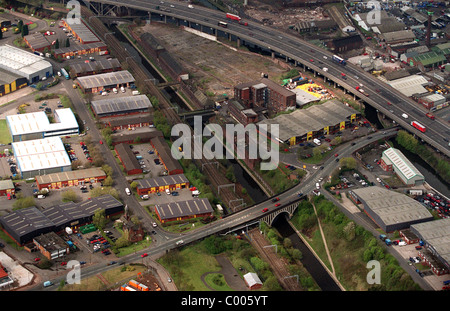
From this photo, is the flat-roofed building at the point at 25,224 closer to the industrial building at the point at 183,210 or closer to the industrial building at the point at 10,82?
the industrial building at the point at 183,210

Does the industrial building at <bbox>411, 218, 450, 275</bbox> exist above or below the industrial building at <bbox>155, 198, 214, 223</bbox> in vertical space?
above

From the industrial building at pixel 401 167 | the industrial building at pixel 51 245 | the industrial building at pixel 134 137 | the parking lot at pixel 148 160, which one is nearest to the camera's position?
the industrial building at pixel 51 245

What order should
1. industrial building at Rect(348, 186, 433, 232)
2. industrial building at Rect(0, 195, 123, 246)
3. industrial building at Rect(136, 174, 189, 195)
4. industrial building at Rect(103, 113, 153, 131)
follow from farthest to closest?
industrial building at Rect(103, 113, 153, 131)
industrial building at Rect(136, 174, 189, 195)
industrial building at Rect(348, 186, 433, 232)
industrial building at Rect(0, 195, 123, 246)

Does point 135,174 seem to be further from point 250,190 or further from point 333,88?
point 333,88

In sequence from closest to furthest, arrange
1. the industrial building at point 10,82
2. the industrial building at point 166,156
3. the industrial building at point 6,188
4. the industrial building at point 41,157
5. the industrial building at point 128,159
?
1. the industrial building at point 6,188
2. the industrial building at point 41,157
3. the industrial building at point 128,159
4. the industrial building at point 166,156
5. the industrial building at point 10,82

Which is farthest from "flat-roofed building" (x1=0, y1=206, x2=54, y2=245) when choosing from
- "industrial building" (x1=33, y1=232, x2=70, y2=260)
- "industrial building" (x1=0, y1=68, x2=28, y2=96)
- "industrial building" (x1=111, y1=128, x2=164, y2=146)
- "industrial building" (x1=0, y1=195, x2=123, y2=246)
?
"industrial building" (x1=0, y1=68, x2=28, y2=96)

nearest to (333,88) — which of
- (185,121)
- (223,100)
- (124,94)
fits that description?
(223,100)

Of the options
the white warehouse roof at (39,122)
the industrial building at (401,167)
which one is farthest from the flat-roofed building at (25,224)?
the industrial building at (401,167)

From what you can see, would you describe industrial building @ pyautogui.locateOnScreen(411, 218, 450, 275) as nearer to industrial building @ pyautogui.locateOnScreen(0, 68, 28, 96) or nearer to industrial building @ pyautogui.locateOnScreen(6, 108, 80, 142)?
industrial building @ pyautogui.locateOnScreen(6, 108, 80, 142)
